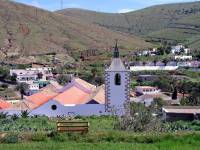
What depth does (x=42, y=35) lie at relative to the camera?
14612 cm

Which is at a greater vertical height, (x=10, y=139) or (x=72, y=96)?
(x=10, y=139)

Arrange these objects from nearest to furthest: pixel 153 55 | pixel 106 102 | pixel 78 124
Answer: pixel 78 124 → pixel 106 102 → pixel 153 55

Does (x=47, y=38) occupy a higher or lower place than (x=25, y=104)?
higher

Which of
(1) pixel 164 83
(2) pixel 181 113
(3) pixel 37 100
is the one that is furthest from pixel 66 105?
(1) pixel 164 83

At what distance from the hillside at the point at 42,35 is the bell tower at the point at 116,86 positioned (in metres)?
93.3

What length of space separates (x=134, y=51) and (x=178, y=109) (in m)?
112

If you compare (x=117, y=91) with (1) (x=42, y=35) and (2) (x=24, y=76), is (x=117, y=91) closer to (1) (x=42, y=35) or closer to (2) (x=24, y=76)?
(2) (x=24, y=76)

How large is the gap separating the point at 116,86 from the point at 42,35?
365 feet

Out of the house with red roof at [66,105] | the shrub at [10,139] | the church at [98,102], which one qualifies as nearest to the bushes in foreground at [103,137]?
the shrub at [10,139]

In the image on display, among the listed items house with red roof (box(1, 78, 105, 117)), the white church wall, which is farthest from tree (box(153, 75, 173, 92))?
the white church wall

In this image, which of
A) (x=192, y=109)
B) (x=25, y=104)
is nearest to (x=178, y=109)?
(x=192, y=109)

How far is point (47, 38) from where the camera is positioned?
146m

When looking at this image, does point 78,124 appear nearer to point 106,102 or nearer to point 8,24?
point 106,102

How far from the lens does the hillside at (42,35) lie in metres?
134
